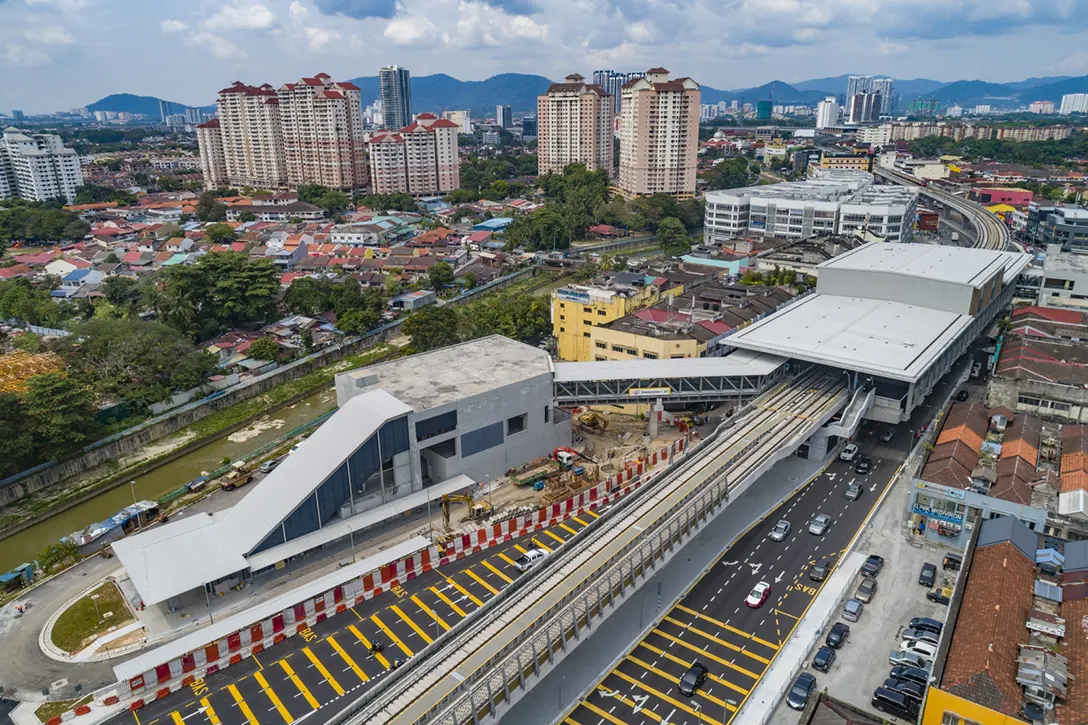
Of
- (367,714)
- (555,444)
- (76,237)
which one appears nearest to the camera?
(367,714)

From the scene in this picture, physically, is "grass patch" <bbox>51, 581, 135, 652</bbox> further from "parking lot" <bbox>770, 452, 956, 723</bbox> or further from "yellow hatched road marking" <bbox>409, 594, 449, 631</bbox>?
"parking lot" <bbox>770, 452, 956, 723</bbox>

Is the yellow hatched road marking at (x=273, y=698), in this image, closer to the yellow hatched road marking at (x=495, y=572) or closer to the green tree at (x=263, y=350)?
the yellow hatched road marking at (x=495, y=572)

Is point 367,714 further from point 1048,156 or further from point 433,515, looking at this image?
point 1048,156

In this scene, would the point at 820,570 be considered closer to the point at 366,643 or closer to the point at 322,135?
the point at 366,643

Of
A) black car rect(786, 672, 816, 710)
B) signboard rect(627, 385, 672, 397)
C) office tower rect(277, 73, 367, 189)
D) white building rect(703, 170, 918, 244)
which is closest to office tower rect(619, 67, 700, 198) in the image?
white building rect(703, 170, 918, 244)

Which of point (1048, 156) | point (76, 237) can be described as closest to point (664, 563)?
point (76, 237)

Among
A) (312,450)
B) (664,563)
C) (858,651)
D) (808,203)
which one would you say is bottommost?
(858,651)

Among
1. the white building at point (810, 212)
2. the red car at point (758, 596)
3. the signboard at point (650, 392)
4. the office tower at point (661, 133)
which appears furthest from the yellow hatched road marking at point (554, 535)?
the office tower at point (661, 133)

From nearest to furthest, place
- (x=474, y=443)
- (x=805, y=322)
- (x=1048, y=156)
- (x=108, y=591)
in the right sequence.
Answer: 1. (x=108, y=591)
2. (x=474, y=443)
3. (x=805, y=322)
4. (x=1048, y=156)
